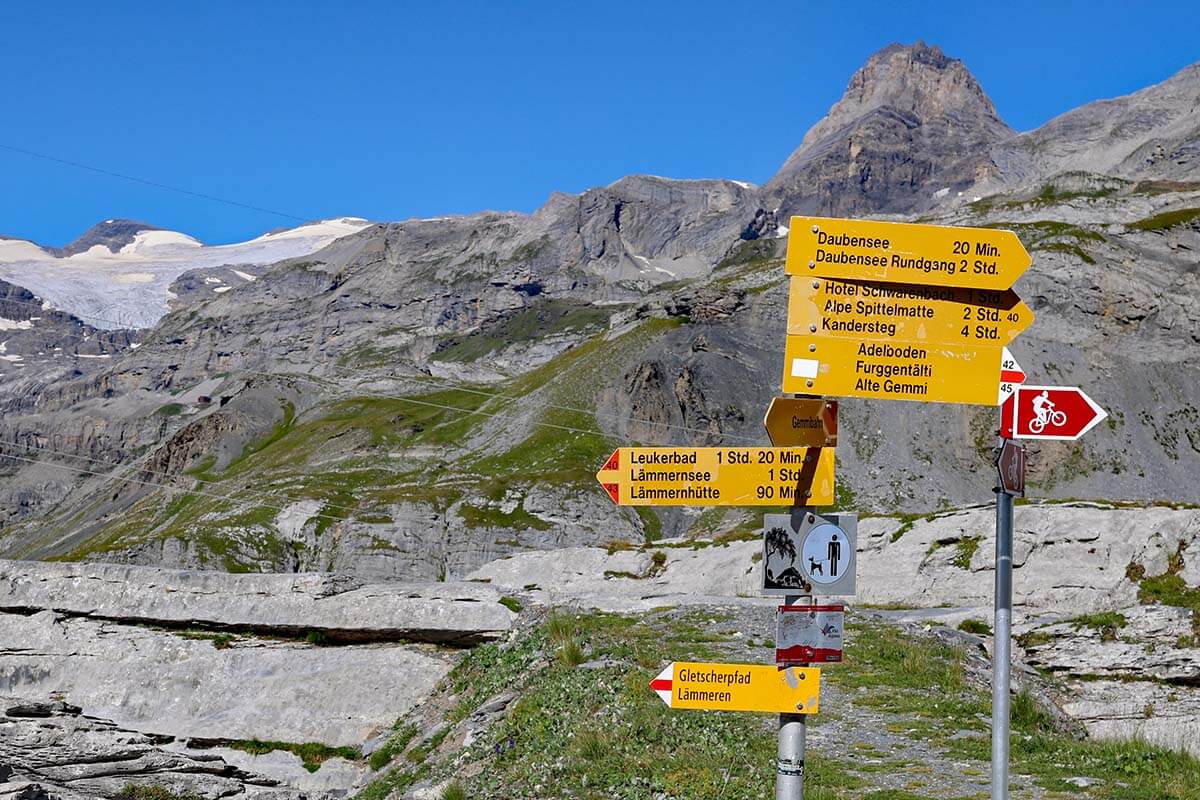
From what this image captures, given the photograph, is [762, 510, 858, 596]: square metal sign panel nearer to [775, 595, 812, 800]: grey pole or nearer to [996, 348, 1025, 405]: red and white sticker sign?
[775, 595, 812, 800]: grey pole

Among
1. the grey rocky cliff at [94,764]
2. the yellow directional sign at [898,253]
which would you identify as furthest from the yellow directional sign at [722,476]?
the grey rocky cliff at [94,764]

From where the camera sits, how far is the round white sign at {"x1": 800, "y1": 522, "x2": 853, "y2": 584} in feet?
28.2

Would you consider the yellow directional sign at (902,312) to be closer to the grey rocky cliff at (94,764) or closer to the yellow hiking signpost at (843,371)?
the yellow hiking signpost at (843,371)

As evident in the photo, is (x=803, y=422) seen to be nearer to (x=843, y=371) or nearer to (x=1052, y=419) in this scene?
(x=843, y=371)

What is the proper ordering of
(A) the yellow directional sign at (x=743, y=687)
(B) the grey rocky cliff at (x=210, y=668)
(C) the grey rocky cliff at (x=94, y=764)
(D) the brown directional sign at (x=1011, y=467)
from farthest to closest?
(B) the grey rocky cliff at (x=210, y=668) < (C) the grey rocky cliff at (x=94, y=764) < (D) the brown directional sign at (x=1011, y=467) < (A) the yellow directional sign at (x=743, y=687)

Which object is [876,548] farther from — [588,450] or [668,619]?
[588,450]

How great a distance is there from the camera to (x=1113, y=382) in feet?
344

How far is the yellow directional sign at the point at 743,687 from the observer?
855cm

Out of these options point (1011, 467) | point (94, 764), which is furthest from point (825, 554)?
point (94, 764)

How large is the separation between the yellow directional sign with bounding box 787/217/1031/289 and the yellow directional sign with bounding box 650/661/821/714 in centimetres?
332

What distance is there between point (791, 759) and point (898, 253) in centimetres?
423

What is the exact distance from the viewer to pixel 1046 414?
9133mm

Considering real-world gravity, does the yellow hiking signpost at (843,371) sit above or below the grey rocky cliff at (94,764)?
above

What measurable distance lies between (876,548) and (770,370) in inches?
3070
